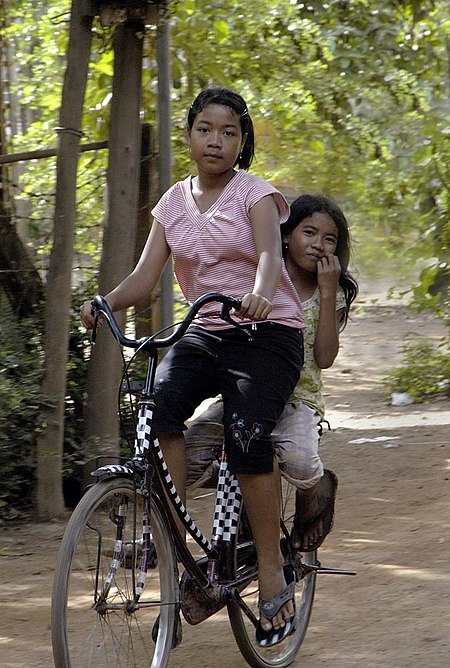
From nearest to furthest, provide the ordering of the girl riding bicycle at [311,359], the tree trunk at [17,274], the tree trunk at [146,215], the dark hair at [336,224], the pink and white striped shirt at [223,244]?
the pink and white striped shirt at [223,244] < the girl riding bicycle at [311,359] < the dark hair at [336,224] < the tree trunk at [17,274] < the tree trunk at [146,215]

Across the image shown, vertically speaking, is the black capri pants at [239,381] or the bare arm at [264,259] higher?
the bare arm at [264,259]

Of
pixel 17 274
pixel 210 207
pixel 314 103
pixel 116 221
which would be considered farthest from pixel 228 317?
pixel 314 103

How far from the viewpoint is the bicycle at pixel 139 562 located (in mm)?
3195

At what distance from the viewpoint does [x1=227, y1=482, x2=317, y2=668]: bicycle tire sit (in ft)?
12.7

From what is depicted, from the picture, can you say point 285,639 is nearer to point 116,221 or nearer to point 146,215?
point 116,221

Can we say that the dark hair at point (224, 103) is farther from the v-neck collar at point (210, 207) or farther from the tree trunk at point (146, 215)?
the tree trunk at point (146, 215)

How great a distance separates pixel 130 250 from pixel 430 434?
3233 millimetres

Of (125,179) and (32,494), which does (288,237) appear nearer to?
(125,179)

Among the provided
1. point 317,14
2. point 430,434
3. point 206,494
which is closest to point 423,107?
point 317,14

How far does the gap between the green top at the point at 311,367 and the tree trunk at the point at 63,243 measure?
2122mm

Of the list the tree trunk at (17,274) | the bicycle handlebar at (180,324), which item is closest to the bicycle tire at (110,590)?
the bicycle handlebar at (180,324)

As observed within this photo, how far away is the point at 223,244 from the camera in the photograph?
3.66m

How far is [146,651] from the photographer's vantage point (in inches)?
140

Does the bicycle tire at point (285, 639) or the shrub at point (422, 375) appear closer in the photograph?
the bicycle tire at point (285, 639)
